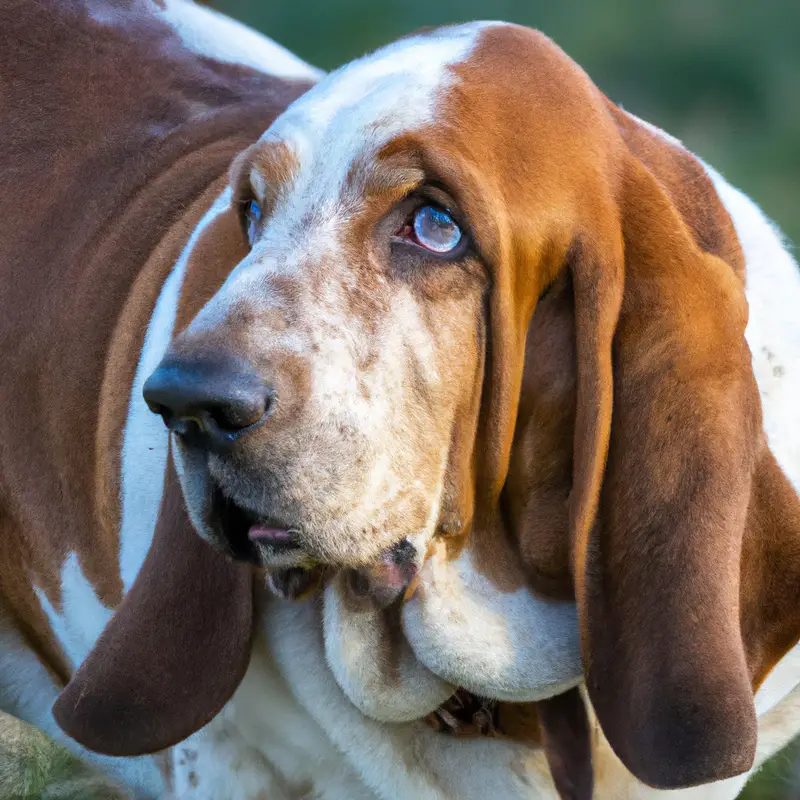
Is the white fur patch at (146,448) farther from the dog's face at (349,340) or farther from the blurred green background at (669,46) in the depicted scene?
the blurred green background at (669,46)

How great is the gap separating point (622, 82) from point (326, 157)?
22.9 ft

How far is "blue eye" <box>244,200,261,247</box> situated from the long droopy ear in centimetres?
60

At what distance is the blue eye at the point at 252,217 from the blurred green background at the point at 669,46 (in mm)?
5880

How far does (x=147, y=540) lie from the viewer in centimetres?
312

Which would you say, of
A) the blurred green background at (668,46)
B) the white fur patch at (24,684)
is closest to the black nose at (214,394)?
the white fur patch at (24,684)

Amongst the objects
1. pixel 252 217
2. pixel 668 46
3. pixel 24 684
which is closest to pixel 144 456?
pixel 252 217

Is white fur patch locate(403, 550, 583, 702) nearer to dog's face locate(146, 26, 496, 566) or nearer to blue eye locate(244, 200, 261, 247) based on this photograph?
dog's face locate(146, 26, 496, 566)

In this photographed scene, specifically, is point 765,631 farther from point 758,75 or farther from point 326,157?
point 758,75

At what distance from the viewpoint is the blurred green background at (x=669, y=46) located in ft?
29.1

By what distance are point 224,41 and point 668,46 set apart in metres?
6.10

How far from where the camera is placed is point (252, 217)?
2754 mm

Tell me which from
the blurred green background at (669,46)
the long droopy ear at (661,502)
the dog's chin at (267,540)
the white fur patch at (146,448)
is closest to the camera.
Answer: the dog's chin at (267,540)

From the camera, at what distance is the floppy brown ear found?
9.14ft

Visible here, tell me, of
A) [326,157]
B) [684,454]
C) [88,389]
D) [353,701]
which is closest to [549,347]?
[684,454]
